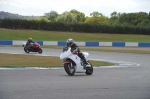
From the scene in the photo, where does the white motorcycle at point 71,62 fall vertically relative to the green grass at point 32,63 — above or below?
above

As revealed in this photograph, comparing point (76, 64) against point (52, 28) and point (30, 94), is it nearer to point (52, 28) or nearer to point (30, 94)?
point (30, 94)

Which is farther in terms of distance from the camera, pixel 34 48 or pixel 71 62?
pixel 34 48

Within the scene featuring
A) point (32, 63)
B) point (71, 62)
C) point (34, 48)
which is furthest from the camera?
point (34, 48)

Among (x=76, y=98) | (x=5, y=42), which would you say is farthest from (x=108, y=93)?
(x=5, y=42)

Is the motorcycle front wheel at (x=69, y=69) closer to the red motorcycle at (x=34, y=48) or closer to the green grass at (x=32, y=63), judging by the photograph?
the green grass at (x=32, y=63)

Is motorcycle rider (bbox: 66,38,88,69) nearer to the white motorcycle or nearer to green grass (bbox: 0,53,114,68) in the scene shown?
the white motorcycle

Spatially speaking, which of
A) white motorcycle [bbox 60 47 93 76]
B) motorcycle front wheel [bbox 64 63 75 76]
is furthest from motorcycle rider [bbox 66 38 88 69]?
motorcycle front wheel [bbox 64 63 75 76]

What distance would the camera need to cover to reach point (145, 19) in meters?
3.86

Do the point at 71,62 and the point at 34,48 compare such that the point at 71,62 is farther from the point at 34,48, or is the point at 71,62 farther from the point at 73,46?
the point at 34,48

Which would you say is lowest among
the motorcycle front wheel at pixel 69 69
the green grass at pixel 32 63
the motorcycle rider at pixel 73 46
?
the green grass at pixel 32 63

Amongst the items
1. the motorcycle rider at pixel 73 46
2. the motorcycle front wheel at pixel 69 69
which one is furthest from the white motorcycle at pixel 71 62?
the motorcycle rider at pixel 73 46

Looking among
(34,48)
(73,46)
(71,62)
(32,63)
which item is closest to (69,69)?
(71,62)

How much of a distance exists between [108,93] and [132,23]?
3.28m

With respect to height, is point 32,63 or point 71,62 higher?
point 71,62
